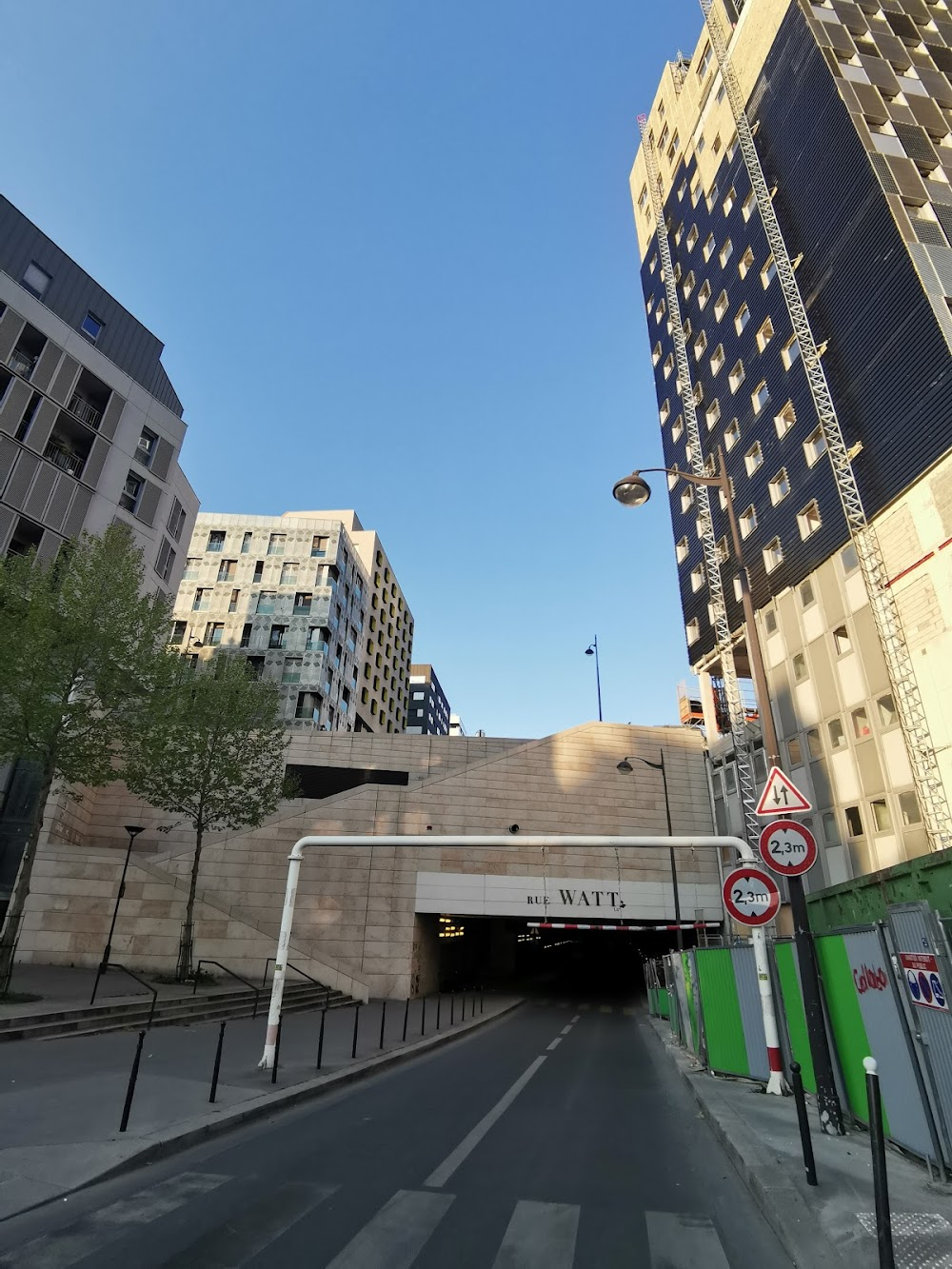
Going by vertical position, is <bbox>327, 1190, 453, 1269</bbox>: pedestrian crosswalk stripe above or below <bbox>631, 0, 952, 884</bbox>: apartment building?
below

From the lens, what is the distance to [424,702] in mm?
109688

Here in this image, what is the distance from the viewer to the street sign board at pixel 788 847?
7.30m

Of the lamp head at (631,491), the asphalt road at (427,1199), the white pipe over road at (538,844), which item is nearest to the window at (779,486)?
the lamp head at (631,491)

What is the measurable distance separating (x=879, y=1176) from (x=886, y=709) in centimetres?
2576

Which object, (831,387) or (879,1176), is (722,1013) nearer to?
(879,1176)

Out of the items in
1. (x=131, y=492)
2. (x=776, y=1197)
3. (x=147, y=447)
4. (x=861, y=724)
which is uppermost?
(x=147, y=447)

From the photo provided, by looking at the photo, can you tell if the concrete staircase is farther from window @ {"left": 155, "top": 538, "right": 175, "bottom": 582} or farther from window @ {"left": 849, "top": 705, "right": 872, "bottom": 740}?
window @ {"left": 155, "top": 538, "right": 175, "bottom": 582}

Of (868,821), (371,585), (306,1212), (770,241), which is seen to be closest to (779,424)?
(770,241)

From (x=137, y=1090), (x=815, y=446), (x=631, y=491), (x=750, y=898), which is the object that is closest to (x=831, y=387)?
(x=815, y=446)

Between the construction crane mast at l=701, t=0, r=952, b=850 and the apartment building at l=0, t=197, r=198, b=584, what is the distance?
3540 centimetres

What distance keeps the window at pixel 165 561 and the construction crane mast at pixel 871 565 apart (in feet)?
112

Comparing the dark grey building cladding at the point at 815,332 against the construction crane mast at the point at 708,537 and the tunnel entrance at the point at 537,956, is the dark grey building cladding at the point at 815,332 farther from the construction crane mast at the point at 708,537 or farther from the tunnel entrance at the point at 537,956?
the tunnel entrance at the point at 537,956

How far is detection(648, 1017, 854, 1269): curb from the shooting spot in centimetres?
421

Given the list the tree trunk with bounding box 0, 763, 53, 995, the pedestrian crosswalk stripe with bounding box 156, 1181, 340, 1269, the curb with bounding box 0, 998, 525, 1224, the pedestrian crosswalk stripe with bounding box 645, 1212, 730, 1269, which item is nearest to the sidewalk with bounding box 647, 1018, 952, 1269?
the pedestrian crosswalk stripe with bounding box 645, 1212, 730, 1269
